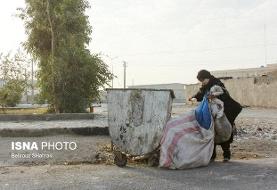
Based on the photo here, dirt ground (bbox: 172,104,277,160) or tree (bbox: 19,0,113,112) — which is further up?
tree (bbox: 19,0,113,112)

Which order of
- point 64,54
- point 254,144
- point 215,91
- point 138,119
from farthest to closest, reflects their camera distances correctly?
point 64,54 → point 254,144 → point 215,91 → point 138,119

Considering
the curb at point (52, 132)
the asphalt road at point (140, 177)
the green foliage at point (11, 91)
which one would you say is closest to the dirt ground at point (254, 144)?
the asphalt road at point (140, 177)

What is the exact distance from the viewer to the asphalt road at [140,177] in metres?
5.91

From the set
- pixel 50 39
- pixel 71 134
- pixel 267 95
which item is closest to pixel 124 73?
pixel 267 95

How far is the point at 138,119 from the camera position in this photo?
7.31 meters

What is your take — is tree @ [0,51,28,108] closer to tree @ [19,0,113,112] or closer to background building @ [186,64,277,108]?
tree @ [19,0,113,112]

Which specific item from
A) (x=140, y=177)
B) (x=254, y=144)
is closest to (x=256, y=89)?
(x=254, y=144)

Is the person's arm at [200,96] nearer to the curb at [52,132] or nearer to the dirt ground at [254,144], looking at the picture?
the dirt ground at [254,144]

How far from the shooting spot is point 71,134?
492 inches

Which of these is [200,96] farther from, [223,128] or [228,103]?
[223,128]

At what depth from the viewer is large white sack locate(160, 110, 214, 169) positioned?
7.09 m

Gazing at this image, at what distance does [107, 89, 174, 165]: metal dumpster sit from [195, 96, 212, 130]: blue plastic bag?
1.69 feet

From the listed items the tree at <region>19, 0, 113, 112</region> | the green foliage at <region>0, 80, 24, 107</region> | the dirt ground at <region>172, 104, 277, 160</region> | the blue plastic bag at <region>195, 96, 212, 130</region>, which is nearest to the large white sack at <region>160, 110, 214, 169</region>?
the blue plastic bag at <region>195, 96, 212, 130</region>

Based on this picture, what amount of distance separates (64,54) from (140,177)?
16.4 m
